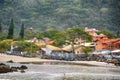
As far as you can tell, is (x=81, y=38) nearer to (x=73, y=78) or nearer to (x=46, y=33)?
(x=46, y=33)

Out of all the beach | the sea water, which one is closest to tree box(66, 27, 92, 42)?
the beach

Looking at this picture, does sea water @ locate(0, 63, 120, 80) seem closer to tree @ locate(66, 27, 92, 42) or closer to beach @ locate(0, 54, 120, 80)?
beach @ locate(0, 54, 120, 80)

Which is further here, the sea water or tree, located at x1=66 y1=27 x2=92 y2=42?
tree, located at x1=66 y1=27 x2=92 y2=42

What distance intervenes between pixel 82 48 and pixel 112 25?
255ft

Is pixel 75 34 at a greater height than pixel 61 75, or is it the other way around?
pixel 75 34

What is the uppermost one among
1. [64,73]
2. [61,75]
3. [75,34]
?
[75,34]

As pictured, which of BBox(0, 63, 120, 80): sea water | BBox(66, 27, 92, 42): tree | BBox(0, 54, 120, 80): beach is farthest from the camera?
BBox(66, 27, 92, 42): tree

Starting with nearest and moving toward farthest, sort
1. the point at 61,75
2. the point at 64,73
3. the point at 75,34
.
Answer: the point at 61,75
the point at 64,73
the point at 75,34

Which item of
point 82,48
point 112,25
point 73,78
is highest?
point 112,25

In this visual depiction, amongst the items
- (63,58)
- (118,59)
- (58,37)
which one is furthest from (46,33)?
(118,59)

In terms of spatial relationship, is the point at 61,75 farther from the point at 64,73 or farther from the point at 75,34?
the point at 75,34

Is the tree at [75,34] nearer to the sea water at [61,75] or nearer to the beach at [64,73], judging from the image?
the beach at [64,73]

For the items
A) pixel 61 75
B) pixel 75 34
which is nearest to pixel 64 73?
pixel 61 75

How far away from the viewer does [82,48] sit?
117 m
